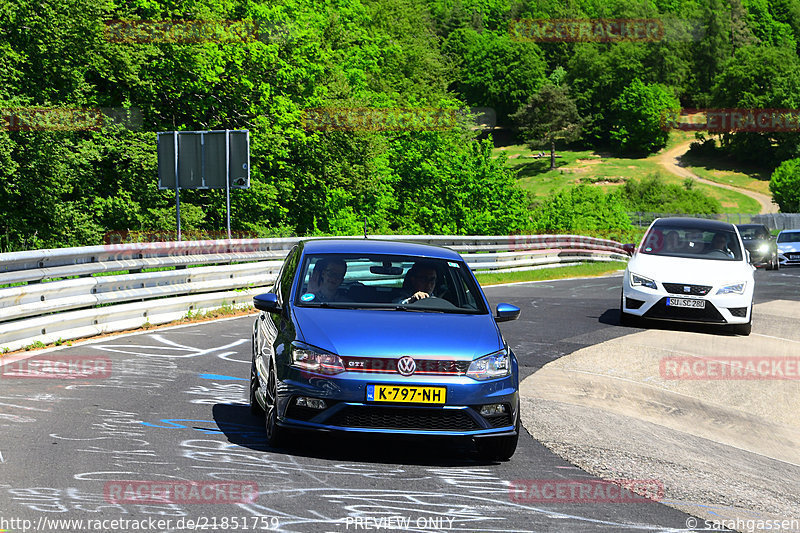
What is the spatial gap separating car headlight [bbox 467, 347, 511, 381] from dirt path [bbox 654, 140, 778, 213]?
11399cm

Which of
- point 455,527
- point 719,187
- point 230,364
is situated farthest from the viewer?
point 719,187

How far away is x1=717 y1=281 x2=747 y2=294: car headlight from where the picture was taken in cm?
1495

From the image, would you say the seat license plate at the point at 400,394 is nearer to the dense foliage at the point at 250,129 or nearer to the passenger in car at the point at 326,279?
the passenger in car at the point at 326,279

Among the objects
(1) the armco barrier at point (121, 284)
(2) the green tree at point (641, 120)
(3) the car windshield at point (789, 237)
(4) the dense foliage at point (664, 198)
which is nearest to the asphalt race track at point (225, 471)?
(1) the armco barrier at point (121, 284)

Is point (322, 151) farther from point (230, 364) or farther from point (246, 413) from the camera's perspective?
point (246, 413)

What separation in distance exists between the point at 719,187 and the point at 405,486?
126451 millimetres

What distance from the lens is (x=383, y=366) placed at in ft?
21.1

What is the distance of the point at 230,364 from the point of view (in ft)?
36.1

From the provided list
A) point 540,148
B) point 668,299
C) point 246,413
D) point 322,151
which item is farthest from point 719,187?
point 246,413

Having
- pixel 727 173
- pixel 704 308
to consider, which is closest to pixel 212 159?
pixel 704 308

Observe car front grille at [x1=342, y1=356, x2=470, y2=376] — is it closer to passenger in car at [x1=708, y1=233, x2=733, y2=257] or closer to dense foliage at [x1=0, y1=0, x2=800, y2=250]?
passenger in car at [x1=708, y1=233, x2=733, y2=257]

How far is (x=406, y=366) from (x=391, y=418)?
34 centimetres

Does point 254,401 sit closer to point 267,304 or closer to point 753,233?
point 267,304

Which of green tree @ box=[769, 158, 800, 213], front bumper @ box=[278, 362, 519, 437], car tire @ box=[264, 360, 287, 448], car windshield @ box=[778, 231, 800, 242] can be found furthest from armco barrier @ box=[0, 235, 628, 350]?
green tree @ box=[769, 158, 800, 213]
